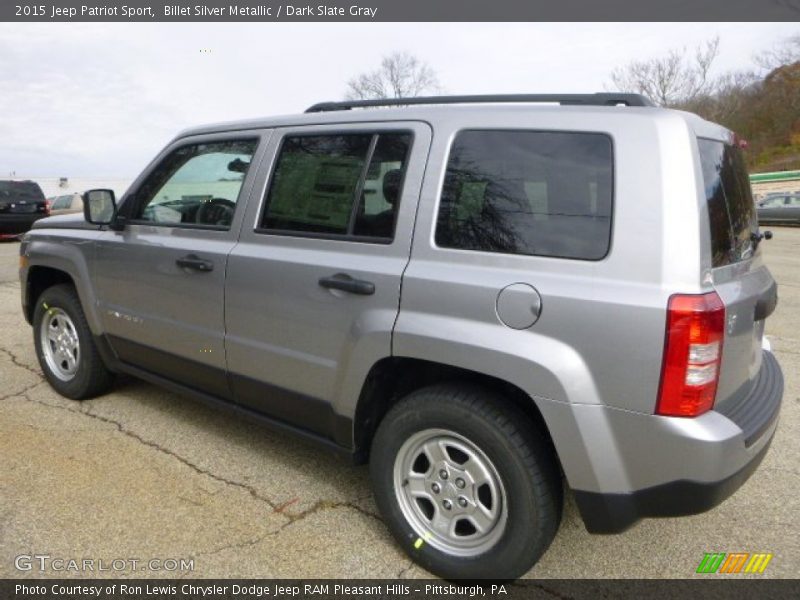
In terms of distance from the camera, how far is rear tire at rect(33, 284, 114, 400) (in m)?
3.97

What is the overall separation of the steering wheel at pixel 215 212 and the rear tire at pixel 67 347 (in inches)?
53.3

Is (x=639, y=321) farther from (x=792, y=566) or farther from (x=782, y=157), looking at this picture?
(x=782, y=157)

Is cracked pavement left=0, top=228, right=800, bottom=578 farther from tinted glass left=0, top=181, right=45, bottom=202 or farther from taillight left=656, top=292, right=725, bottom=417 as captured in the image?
tinted glass left=0, top=181, right=45, bottom=202

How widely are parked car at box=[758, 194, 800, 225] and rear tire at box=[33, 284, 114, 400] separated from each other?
23.5 m

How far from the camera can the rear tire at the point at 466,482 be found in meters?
2.09

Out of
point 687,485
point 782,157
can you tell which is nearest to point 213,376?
point 687,485

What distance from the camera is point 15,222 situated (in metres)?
15.5

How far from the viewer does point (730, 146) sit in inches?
92.2

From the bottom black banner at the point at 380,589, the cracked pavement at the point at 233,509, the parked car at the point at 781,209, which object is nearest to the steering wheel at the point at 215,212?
the cracked pavement at the point at 233,509

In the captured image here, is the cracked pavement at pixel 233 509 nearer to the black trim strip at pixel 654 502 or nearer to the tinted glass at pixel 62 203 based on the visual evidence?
the black trim strip at pixel 654 502

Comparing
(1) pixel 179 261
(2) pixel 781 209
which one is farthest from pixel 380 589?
(2) pixel 781 209

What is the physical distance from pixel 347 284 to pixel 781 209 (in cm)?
2430

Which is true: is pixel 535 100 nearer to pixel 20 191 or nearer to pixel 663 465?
pixel 663 465

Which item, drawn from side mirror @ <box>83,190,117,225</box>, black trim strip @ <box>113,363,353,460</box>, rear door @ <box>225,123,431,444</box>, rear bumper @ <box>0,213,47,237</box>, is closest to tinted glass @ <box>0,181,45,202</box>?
rear bumper @ <box>0,213,47,237</box>
